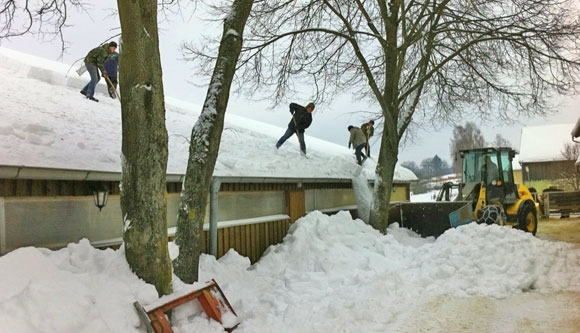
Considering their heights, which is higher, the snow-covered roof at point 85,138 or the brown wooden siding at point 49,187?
the snow-covered roof at point 85,138

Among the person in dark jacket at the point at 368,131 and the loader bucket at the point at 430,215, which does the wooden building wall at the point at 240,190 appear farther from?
the person in dark jacket at the point at 368,131

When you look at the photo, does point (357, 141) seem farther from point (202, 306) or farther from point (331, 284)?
point (202, 306)

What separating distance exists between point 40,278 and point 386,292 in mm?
4645

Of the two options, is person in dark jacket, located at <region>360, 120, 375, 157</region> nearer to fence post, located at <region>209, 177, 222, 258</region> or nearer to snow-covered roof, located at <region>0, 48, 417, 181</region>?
snow-covered roof, located at <region>0, 48, 417, 181</region>

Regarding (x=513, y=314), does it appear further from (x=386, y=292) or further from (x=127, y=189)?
(x=127, y=189)

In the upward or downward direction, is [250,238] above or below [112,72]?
below

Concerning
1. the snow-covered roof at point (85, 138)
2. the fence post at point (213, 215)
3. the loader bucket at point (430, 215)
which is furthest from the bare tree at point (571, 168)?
the fence post at point (213, 215)

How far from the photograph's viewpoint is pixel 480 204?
1354 centimetres

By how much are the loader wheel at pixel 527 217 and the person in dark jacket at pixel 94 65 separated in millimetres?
12467

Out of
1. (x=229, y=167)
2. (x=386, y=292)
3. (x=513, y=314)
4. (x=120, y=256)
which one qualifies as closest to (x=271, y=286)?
(x=386, y=292)

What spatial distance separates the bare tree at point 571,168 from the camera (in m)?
28.2

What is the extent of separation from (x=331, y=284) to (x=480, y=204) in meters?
7.82

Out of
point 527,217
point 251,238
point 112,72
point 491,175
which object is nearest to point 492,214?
point 491,175

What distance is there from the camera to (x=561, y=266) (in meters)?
7.86
